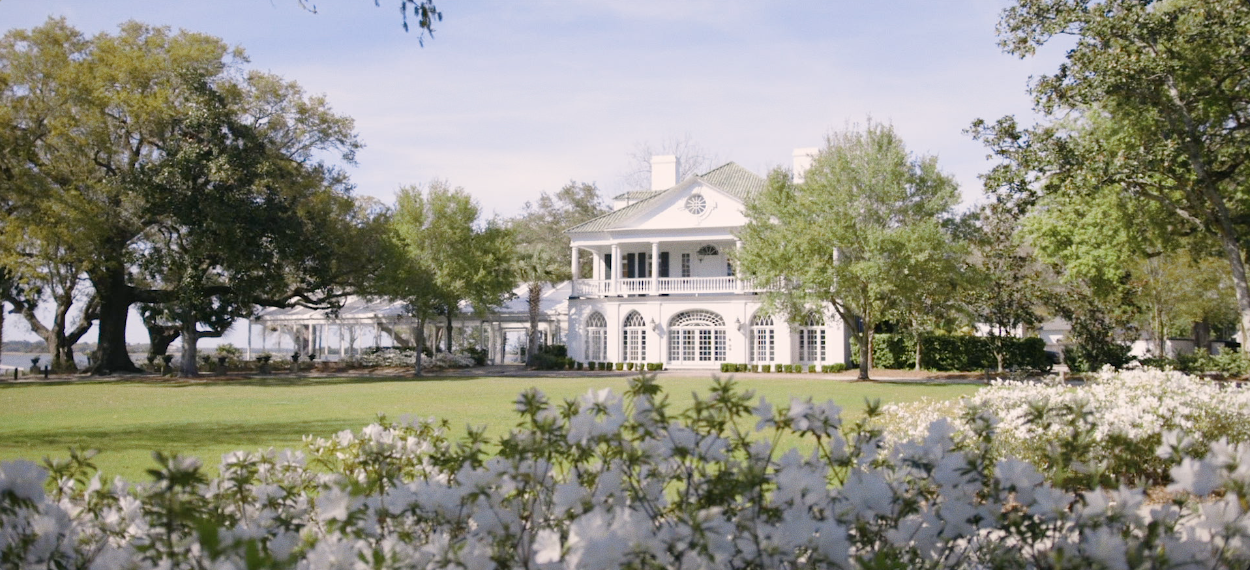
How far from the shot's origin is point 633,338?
40.9 metres

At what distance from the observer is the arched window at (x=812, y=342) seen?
38406mm

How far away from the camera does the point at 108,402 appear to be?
66.4 feet

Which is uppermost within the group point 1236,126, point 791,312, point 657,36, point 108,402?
point 1236,126

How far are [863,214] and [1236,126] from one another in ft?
33.5

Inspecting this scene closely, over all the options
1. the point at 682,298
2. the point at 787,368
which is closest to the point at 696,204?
the point at 682,298

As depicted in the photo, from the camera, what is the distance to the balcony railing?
131ft

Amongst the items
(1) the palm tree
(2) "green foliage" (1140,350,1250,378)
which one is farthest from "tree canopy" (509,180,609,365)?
(2) "green foliage" (1140,350,1250,378)

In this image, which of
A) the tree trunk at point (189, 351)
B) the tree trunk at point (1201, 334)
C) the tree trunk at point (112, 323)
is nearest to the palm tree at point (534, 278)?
the tree trunk at point (189, 351)

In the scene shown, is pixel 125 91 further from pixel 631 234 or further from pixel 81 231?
pixel 631 234

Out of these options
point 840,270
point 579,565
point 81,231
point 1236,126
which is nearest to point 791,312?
point 840,270

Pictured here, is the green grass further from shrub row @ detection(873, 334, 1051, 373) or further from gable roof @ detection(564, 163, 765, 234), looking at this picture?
gable roof @ detection(564, 163, 765, 234)

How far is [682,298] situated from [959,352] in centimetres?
1142

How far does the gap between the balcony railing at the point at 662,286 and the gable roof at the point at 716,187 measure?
262 cm

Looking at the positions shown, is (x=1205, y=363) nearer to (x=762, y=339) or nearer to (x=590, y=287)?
(x=762, y=339)
